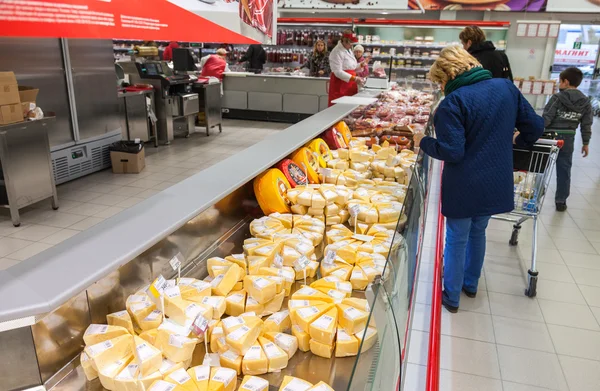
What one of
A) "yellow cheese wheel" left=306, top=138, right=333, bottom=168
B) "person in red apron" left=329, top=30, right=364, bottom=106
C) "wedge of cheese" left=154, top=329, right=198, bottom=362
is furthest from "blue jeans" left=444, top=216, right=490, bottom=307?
"person in red apron" left=329, top=30, right=364, bottom=106

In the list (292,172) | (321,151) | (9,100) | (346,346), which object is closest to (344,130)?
(321,151)

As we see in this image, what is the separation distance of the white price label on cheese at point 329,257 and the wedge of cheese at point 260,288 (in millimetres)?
393

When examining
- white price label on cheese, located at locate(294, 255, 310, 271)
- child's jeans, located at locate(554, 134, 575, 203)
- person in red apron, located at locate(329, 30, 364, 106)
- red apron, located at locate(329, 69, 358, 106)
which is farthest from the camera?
red apron, located at locate(329, 69, 358, 106)

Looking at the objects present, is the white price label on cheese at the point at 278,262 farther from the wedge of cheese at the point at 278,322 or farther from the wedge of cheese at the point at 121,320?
the wedge of cheese at the point at 121,320

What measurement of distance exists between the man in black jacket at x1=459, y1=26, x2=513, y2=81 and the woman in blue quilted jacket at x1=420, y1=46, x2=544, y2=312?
6.63 feet

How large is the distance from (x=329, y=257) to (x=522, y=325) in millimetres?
1827

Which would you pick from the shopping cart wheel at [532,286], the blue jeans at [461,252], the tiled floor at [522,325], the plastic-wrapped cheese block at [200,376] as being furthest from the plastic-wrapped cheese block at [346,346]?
the shopping cart wheel at [532,286]

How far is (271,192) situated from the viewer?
2770 millimetres

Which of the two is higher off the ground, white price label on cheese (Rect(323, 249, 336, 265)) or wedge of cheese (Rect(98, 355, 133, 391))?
white price label on cheese (Rect(323, 249, 336, 265))

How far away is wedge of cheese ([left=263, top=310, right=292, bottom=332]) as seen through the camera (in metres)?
1.78

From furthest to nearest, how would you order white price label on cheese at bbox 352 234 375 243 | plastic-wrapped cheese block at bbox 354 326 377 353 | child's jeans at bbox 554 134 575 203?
child's jeans at bbox 554 134 575 203 < white price label on cheese at bbox 352 234 375 243 < plastic-wrapped cheese block at bbox 354 326 377 353

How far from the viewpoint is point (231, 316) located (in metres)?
1.82

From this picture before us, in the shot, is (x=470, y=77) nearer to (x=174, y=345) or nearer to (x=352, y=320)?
(x=352, y=320)

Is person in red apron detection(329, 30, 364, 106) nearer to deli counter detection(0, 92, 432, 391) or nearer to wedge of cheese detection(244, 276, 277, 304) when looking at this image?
deli counter detection(0, 92, 432, 391)
